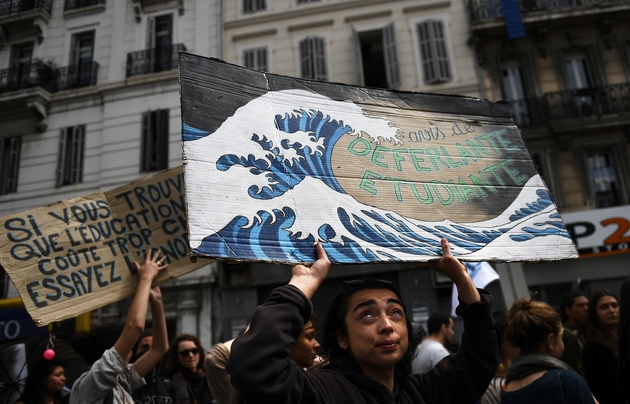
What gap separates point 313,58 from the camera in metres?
13.8

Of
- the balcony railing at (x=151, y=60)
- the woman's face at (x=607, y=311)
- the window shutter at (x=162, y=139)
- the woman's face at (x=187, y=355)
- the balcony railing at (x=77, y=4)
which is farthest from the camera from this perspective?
the balcony railing at (x=77, y=4)

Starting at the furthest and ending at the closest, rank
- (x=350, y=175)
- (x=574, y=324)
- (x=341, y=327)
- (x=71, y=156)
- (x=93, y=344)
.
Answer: (x=71, y=156)
(x=574, y=324)
(x=93, y=344)
(x=350, y=175)
(x=341, y=327)

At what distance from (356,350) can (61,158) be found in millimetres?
14211

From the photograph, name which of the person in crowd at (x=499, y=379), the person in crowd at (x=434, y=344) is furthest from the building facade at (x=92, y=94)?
the person in crowd at (x=499, y=379)

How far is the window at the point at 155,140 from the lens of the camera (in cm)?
1359

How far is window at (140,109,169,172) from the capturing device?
13586 mm

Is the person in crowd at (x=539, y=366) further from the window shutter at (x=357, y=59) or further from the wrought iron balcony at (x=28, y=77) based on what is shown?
the wrought iron balcony at (x=28, y=77)

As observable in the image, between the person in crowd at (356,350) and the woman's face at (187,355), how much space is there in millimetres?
2592

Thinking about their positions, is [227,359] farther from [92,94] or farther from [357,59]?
[92,94]

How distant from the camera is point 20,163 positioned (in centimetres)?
1427

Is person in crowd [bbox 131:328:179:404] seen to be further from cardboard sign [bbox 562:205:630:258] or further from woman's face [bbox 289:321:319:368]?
cardboard sign [bbox 562:205:630:258]

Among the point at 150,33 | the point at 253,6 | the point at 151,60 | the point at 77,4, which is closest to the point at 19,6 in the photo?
the point at 77,4

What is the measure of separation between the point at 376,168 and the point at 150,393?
2150 millimetres

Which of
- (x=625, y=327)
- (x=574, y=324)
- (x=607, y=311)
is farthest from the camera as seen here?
(x=574, y=324)
